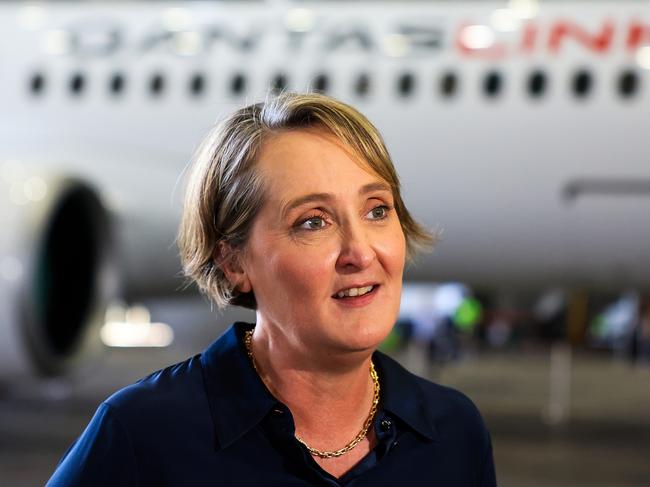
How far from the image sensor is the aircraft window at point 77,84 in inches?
271

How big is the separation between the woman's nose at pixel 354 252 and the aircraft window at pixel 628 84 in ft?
17.1

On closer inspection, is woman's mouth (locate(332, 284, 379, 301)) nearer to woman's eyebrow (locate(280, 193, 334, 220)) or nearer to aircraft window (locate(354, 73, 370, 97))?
woman's eyebrow (locate(280, 193, 334, 220))

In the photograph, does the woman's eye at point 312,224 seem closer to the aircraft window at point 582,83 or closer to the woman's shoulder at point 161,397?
the woman's shoulder at point 161,397

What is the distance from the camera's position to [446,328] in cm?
1252

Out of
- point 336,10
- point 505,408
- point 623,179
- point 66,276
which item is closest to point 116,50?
point 336,10

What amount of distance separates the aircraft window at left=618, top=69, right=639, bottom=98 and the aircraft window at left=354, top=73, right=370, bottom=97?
1.51 meters

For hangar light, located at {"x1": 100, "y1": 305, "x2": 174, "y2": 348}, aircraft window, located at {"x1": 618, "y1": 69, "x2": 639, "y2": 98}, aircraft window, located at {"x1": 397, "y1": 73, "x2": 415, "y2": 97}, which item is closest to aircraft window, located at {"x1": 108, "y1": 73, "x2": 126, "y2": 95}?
aircraft window, located at {"x1": 397, "y1": 73, "x2": 415, "y2": 97}

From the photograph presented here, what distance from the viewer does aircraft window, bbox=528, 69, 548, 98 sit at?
6.07 metres

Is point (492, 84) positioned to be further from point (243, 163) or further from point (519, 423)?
point (243, 163)

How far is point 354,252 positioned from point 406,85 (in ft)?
17.5

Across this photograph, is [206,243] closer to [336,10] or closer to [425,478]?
[425,478]

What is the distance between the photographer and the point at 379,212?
1.17 m

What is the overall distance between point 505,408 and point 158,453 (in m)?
7.35

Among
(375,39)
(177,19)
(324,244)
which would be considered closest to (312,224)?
(324,244)
